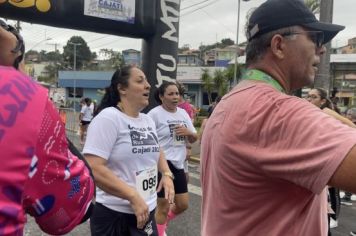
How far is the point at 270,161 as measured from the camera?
1.23 m

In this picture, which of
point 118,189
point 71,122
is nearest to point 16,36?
point 118,189

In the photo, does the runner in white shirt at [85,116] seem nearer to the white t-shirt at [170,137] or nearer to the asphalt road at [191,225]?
the asphalt road at [191,225]

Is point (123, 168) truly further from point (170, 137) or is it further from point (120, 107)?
point (170, 137)

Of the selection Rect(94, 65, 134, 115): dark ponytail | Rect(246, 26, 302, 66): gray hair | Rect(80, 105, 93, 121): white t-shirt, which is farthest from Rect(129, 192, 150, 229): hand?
Rect(80, 105, 93, 121): white t-shirt

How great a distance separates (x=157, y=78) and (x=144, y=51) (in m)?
0.59

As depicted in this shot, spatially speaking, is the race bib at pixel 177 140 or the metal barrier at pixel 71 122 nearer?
the race bib at pixel 177 140

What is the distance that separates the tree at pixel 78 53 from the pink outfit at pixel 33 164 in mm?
92903

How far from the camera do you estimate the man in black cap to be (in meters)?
1.15

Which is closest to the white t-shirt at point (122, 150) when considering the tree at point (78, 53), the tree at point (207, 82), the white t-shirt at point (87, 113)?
the white t-shirt at point (87, 113)

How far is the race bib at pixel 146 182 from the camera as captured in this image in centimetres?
308

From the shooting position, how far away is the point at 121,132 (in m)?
3.06

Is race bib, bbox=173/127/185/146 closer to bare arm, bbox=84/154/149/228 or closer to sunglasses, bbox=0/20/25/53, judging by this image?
bare arm, bbox=84/154/149/228

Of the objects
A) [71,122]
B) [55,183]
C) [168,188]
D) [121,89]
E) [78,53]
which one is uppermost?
[78,53]

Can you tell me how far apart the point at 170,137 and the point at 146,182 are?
2.14 metres
